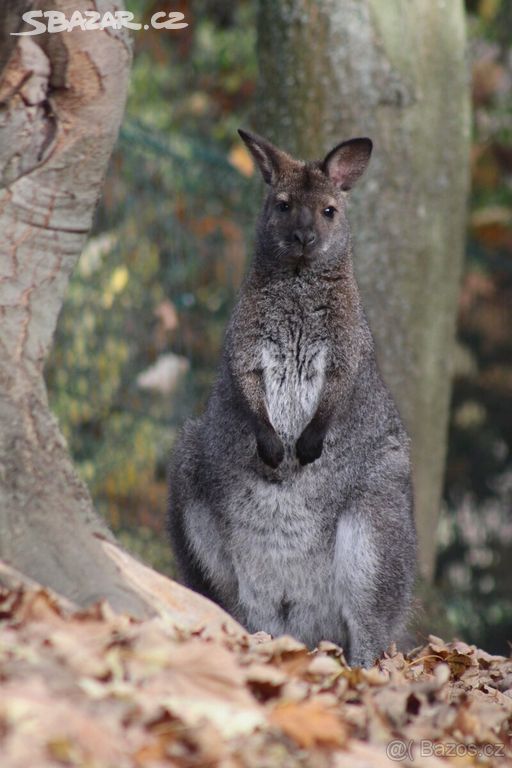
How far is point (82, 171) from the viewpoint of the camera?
3.80 m

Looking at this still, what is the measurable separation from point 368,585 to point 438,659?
16.7 inches

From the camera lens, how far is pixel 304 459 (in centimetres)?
478

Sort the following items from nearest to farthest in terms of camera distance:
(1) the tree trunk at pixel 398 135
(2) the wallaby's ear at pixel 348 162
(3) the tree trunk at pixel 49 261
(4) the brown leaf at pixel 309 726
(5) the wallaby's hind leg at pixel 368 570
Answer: (4) the brown leaf at pixel 309 726
(3) the tree trunk at pixel 49 261
(5) the wallaby's hind leg at pixel 368 570
(2) the wallaby's ear at pixel 348 162
(1) the tree trunk at pixel 398 135

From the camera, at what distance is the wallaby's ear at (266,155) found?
197 inches

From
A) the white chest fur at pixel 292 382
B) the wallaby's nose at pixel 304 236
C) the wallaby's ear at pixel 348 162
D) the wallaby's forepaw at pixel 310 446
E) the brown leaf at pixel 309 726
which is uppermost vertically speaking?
the wallaby's ear at pixel 348 162

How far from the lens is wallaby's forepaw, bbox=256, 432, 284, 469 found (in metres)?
4.77

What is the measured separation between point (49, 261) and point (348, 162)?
172cm

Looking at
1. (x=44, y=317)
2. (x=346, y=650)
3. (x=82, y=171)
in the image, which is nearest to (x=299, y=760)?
(x=44, y=317)

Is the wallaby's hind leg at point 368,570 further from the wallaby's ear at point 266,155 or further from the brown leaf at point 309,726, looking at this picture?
the brown leaf at point 309,726

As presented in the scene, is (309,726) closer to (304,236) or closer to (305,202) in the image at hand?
(304,236)

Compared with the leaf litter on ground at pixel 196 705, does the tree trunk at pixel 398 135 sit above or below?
above

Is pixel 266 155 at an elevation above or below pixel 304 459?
above

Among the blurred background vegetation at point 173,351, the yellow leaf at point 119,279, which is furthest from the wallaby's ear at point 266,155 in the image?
the yellow leaf at point 119,279

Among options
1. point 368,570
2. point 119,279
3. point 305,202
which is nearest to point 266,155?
point 305,202
